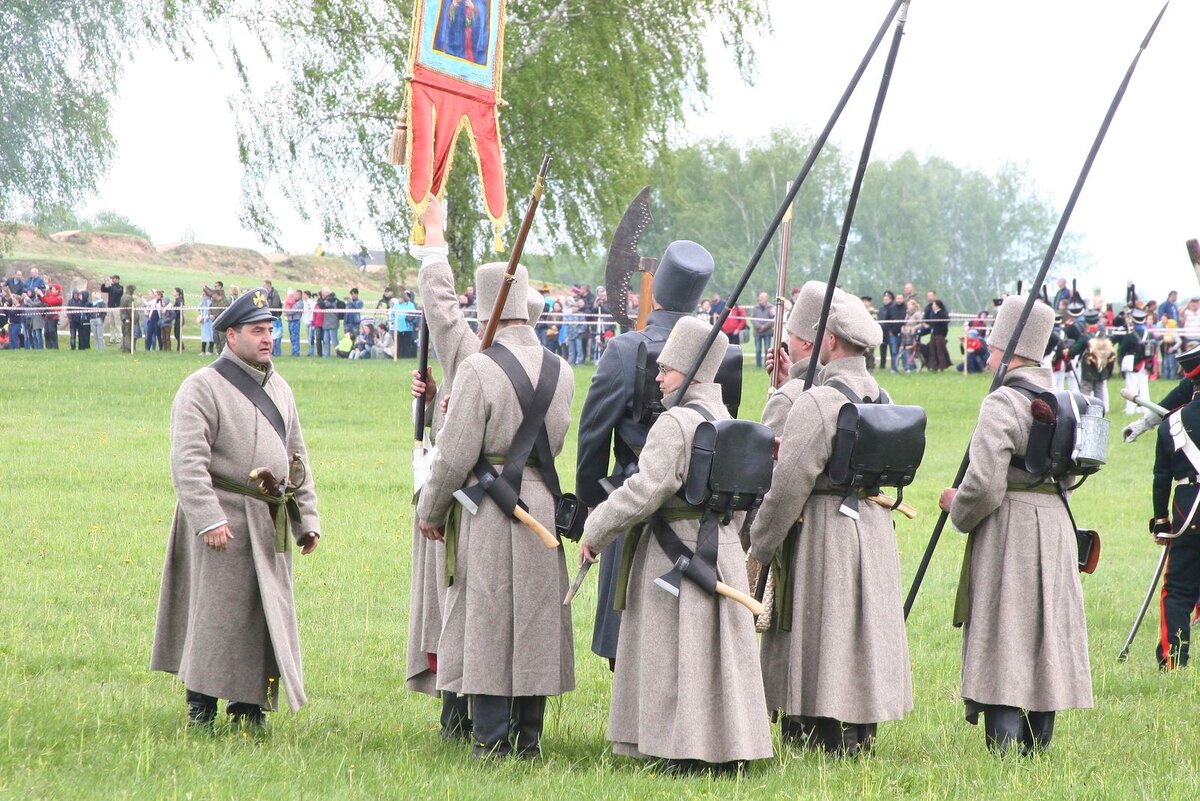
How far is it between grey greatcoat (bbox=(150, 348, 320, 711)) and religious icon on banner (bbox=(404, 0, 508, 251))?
154 cm

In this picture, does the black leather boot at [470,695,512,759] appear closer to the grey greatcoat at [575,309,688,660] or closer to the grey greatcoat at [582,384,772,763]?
the grey greatcoat at [582,384,772,763]

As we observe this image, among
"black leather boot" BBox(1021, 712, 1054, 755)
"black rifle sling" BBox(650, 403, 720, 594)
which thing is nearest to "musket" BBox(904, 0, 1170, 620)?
"black leather boot" BBox(1021, 712, 1054, 755)

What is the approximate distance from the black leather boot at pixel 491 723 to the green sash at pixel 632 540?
749mm

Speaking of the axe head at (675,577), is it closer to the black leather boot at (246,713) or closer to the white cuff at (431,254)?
the white cuff at (431,254)

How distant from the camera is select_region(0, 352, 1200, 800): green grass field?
19.4 ft

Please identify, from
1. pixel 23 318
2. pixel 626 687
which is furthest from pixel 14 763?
pixel 23 318

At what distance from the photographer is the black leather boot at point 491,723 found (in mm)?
6508

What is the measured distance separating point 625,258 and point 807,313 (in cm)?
181

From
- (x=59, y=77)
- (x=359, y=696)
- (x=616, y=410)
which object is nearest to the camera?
(x=616, y=410)

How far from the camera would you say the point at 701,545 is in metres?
6.12

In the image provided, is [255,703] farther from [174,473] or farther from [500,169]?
[500,169]

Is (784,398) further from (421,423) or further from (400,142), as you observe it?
(400,142)

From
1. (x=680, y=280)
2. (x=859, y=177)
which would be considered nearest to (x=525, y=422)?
(x=680, y=280)

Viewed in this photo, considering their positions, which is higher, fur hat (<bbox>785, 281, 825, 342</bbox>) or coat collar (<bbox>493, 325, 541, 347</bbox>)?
fur hat (<bbox>785, 281, 825, 342</bbox>)
